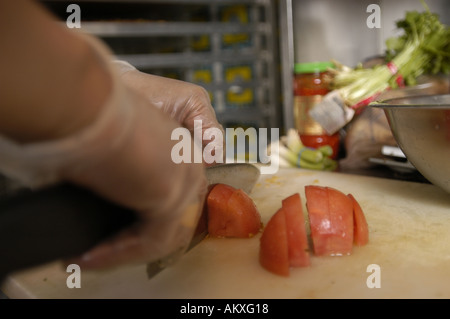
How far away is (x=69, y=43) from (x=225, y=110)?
211 cm

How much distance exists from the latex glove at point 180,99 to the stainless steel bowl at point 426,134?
0.51m

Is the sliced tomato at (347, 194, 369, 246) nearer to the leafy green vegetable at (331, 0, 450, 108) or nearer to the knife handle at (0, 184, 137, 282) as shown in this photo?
the knife handle at (0, 184, 137, 282)

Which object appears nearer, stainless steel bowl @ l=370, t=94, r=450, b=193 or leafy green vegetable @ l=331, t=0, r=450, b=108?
stainless steel bowl @ l=370, t=94, r=450, b=193

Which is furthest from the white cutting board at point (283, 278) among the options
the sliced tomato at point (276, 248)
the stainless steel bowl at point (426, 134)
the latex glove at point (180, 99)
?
the latex glove at point (180, 99)

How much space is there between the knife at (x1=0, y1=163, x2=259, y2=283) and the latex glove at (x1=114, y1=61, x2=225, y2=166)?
78cm

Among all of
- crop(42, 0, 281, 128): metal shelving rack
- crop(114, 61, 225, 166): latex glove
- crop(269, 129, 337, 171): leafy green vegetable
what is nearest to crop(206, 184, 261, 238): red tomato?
crop(114, 61, 225, 166): latex glove

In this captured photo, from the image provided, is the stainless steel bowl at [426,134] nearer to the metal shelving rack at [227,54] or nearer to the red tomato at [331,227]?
the red tomato at [331,227]

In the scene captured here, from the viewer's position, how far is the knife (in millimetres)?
470

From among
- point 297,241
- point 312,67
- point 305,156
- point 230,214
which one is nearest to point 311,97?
point 312,67

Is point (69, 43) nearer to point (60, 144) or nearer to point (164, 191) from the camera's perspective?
point (60, 144)

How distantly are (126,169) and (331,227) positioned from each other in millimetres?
561

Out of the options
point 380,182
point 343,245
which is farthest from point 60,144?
point 380,182

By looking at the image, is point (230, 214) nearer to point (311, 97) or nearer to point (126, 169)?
point (126, 169)

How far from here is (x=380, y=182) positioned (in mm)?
1474
